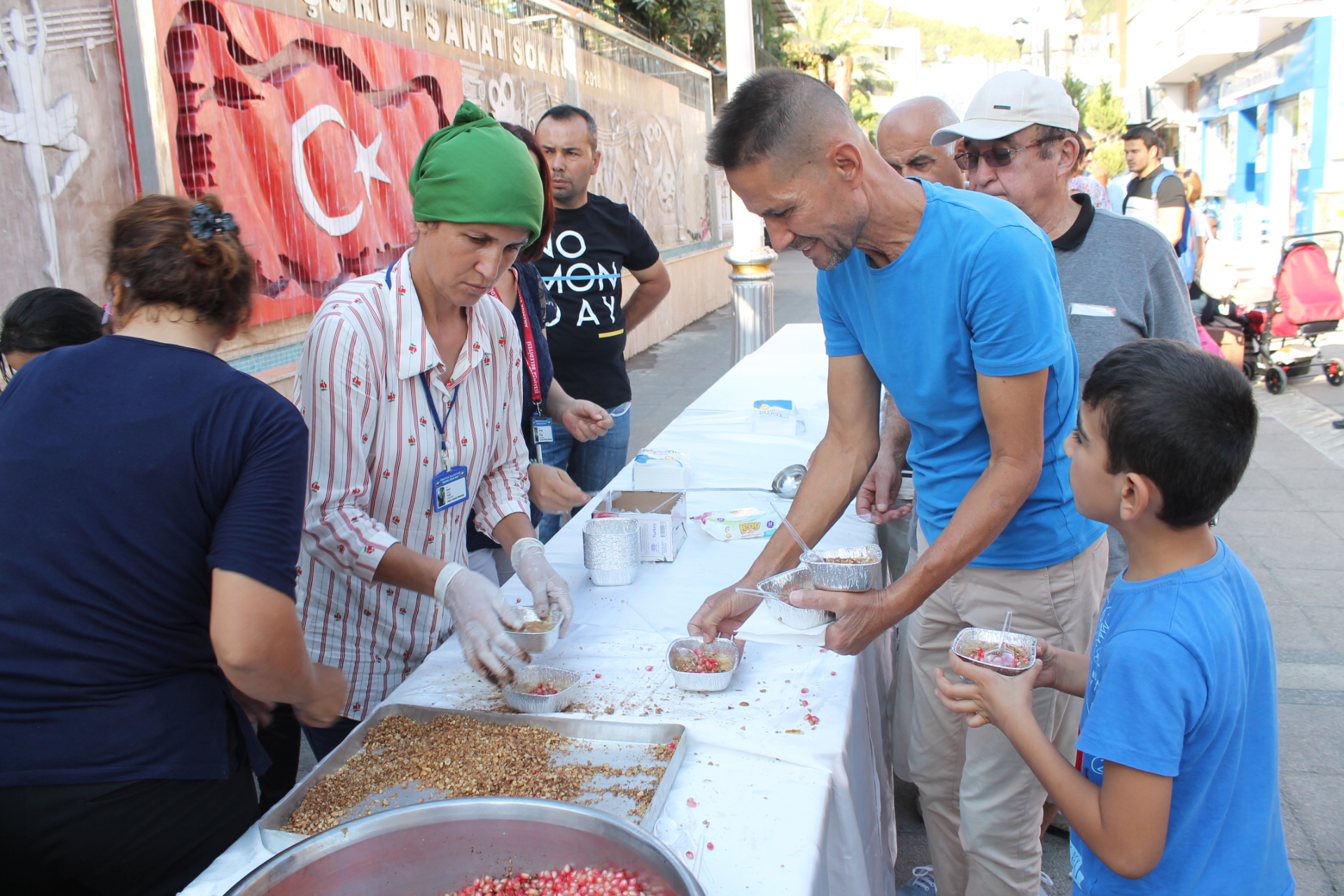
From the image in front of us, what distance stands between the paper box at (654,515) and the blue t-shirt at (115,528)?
1131 mm

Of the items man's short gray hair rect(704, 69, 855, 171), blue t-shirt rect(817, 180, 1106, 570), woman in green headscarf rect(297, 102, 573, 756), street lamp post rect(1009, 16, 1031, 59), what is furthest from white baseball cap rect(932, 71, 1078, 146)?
street lamp post rect(1009, 16, 1031, 59)

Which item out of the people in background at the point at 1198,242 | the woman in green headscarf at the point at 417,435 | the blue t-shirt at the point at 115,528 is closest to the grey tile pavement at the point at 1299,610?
the people in background at the point at 1198,242

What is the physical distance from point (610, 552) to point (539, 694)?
23.8 inches

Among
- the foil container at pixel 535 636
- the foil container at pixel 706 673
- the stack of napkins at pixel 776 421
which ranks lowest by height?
the foil container at pixel 706 673

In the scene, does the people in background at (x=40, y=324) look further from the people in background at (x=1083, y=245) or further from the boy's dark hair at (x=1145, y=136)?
the boy's dark hair at (x=1145, y=136)

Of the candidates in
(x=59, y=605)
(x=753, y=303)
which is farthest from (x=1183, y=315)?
(x=753, y=303)

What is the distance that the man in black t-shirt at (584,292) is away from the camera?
142 inches

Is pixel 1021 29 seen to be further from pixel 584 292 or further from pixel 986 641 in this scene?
pixel 986 641

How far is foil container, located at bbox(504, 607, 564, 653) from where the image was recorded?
5.64ft

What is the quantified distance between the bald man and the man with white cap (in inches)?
34.3

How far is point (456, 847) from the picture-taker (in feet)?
→ 3.97

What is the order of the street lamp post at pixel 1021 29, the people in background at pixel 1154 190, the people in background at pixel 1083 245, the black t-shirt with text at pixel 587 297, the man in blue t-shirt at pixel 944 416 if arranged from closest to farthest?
the man in blue t-shirt at pixel 944 416 < the people in background at pixel 1083 245 < the black t-shirt with text at pixel 587 297 < the people in background at pixel 1154 190 < the street lamp post at pixel 1021 29

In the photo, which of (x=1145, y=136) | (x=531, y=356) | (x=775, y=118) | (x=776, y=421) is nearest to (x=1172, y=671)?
(x=775, y=118)

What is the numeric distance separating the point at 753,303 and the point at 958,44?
124 m
